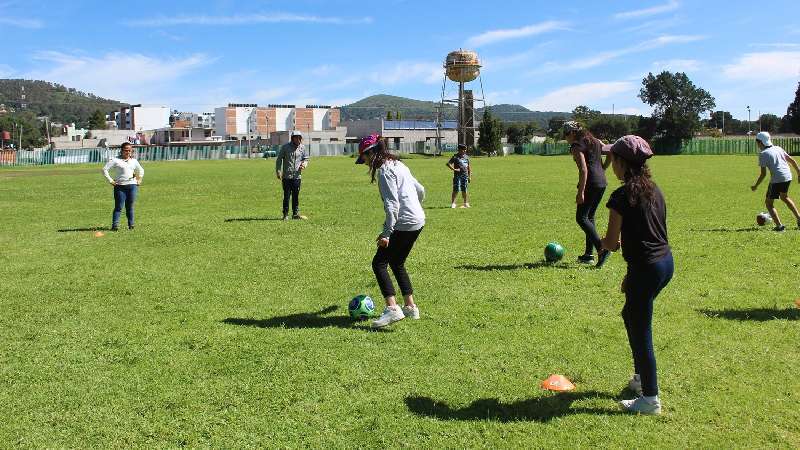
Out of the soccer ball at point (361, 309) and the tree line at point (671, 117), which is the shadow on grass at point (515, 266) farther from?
the tree line at point (671, 117)

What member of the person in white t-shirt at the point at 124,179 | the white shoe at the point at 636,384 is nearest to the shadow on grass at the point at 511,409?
the white shoe at the point at 636,384

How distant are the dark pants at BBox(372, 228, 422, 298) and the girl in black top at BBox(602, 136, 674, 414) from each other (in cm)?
267

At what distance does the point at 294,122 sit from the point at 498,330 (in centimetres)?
18520

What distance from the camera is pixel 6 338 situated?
720cm

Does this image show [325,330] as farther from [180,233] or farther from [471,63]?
[471,63]

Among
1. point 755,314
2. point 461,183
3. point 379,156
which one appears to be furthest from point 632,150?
point 461,183

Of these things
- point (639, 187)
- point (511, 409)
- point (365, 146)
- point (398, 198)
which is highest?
point (365, 146)

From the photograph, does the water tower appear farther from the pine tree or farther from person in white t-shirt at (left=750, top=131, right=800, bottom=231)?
person in white t-shirt at (left=750, top=131, right=800, bottom=231)

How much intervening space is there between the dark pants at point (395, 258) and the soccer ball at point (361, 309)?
0.29 m

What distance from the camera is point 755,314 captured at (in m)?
7.54

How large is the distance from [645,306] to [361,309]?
343 cm

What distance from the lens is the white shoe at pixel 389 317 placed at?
23.7 ft

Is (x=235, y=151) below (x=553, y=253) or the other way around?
the other way around

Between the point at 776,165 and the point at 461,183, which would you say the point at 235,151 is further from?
the point at 776,165
